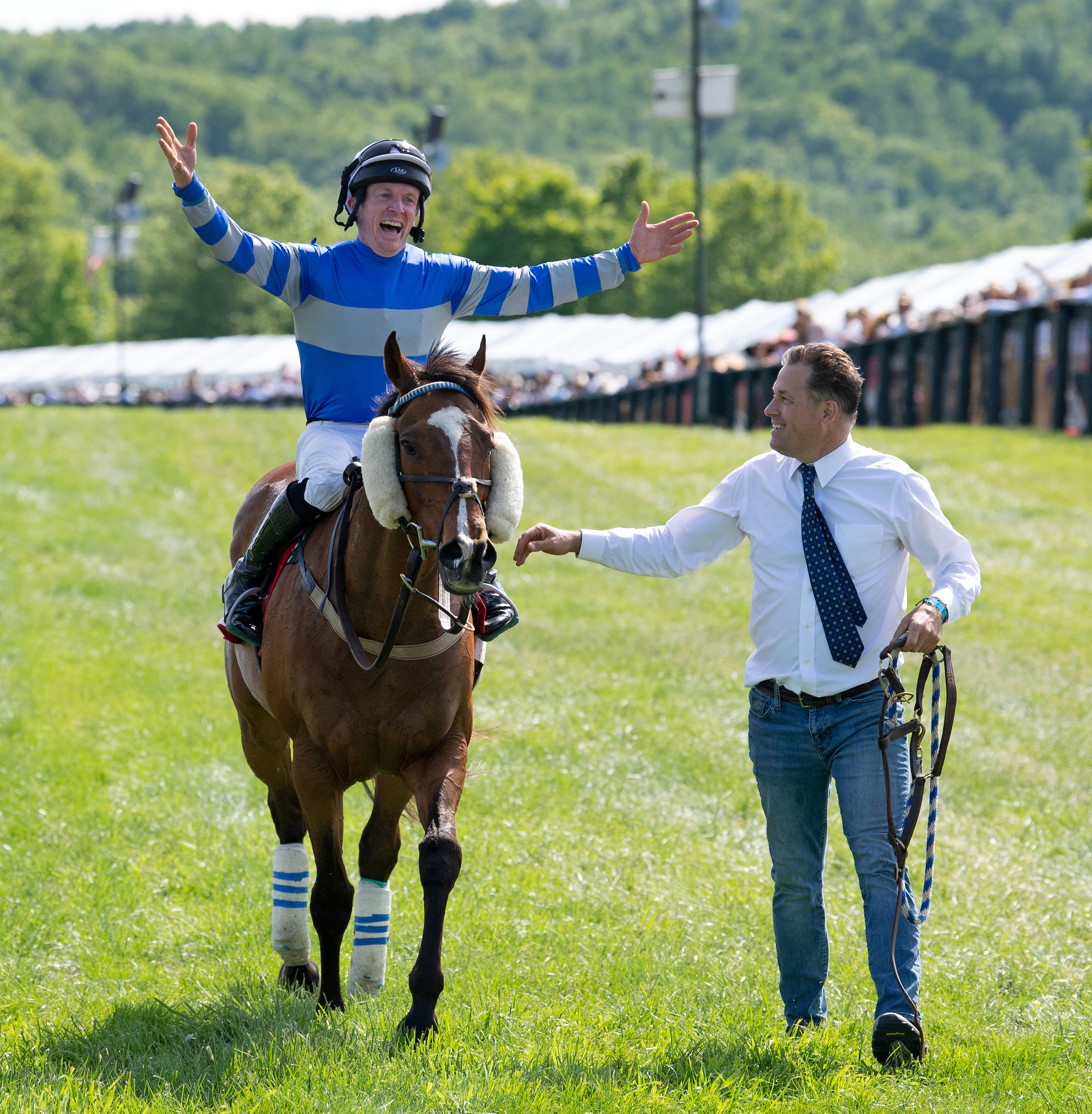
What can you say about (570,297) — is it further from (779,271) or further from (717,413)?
(779,271)

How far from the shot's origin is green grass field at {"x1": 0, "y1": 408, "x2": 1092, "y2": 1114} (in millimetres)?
4660

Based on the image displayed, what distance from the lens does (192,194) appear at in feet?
18.1

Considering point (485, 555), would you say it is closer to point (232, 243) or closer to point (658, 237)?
point (232, 243)

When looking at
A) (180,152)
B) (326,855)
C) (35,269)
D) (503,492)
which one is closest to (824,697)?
(503,492)

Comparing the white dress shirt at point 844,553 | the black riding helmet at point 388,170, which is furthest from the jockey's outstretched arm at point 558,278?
the white dress shirt at point 844,553

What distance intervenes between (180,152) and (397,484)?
2.06 m

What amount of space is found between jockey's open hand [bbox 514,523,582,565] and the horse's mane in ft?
1.84

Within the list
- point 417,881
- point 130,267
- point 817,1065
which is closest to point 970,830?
point 417,881

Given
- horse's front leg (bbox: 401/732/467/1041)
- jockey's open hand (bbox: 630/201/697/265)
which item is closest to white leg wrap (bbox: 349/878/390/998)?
horse's front leg (bbox: 401/732/467/1041)

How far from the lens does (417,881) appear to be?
24.2 feet

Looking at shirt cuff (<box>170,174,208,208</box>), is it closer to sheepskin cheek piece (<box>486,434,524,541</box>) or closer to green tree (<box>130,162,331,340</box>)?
sheepskin cheek piece (<box>486,434,524,541</box>)

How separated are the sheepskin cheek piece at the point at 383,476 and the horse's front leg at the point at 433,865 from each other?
3.16 ft

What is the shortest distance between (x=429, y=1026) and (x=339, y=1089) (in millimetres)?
607

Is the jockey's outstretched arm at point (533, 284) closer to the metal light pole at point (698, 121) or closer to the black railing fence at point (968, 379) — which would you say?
the black railing fence at point (968, 379)
